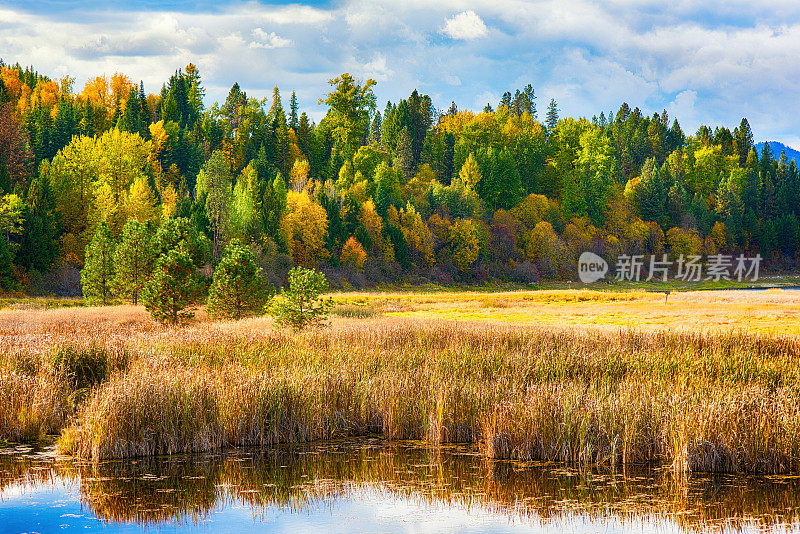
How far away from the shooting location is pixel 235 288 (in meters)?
29.4

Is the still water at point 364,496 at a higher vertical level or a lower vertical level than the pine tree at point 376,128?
lower

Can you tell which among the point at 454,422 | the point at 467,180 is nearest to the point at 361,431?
the point at 454,422

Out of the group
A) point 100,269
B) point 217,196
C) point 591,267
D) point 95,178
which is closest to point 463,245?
point 591,267

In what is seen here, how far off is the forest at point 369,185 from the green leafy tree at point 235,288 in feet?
119

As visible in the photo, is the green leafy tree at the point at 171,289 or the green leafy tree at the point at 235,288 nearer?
the green leafy tree at the point at 171,289

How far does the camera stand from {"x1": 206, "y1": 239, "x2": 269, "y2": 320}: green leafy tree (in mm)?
29344

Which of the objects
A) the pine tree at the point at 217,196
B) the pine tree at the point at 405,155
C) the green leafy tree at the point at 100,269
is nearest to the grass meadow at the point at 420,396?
the green leafy tree at the point at 100,269

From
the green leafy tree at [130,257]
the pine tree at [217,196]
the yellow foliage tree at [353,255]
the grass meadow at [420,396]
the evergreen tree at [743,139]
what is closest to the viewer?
the grass meadow at [420,396]

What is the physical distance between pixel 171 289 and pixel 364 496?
64.5 feet

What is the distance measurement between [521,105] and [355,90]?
157 ft

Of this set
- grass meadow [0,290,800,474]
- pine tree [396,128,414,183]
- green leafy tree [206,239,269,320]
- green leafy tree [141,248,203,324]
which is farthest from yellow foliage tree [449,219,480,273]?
grass meadow [0,290,800,474]

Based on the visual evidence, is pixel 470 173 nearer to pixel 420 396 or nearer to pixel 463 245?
pixel 463 245

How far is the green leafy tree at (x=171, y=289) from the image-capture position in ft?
94.9

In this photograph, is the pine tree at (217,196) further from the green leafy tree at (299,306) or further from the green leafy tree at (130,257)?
the green leafy tree at (299,306)
